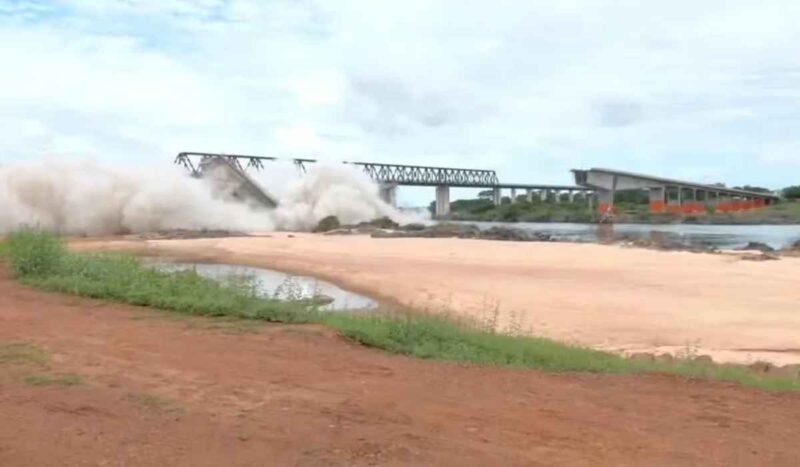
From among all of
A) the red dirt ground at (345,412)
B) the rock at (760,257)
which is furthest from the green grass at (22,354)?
the rock at (760,257)

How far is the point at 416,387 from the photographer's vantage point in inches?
362

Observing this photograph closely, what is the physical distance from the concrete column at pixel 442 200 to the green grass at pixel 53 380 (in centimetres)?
11031

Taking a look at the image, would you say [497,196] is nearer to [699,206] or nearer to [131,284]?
[699,206]

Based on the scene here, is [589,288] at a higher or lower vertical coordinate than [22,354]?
lower

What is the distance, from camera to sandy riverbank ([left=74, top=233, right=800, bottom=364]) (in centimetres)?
1780

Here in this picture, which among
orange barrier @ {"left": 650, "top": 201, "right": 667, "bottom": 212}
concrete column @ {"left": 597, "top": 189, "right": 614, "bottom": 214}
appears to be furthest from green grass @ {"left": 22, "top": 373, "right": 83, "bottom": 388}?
orange barrier @ {"left": 650, "top": 201, "right": 667, "bottom": 212}

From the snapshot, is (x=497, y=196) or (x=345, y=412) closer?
(x=345, y=412)

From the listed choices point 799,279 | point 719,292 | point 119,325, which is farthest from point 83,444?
point 799,279

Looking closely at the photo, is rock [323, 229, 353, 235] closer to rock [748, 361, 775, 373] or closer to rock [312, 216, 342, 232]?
rock [312, 216, 342, 232]

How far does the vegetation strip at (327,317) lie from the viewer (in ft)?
37.4

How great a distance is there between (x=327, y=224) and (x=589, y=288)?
44.2m

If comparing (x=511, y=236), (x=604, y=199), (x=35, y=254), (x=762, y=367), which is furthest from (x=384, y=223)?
(x=604, y=199)

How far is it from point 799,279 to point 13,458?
26006mm

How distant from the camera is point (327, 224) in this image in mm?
67750
